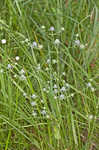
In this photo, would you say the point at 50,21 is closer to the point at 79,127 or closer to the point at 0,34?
the point at 0,34

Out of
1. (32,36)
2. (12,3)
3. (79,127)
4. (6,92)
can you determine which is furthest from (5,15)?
(79,127)

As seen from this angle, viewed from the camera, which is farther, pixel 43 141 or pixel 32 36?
pixel 32 36

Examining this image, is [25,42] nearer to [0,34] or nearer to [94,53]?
[0,34]

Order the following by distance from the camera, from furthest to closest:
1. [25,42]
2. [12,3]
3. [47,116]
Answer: [12,3], [25,42], [47,116]

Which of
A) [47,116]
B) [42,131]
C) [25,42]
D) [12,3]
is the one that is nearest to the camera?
[47,116]

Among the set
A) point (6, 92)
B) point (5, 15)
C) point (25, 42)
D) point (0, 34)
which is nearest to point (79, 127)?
point (6, 92)

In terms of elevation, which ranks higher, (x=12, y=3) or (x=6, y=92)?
(x=12, y=3)

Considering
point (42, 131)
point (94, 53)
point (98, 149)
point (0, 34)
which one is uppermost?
point (0, 34)
